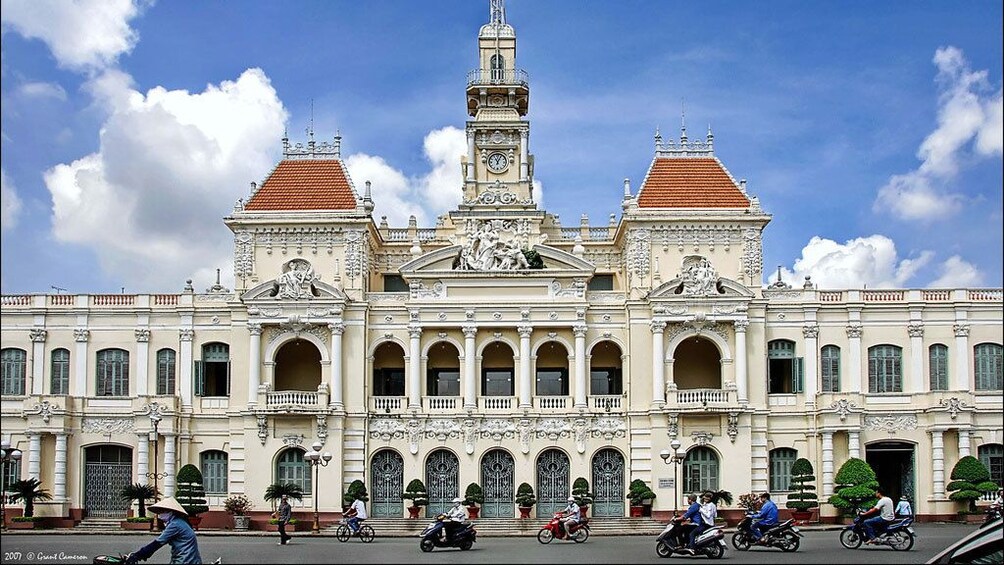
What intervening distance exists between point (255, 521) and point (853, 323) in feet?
89.3

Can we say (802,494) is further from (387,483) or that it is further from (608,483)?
(387,483)

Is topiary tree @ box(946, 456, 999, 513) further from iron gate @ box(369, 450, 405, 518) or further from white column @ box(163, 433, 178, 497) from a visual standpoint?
white column @ box(163, 433, 178, 497)

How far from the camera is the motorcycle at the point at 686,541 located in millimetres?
31781

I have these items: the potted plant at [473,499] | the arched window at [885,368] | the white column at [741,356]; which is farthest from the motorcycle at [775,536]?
the arched window at [885,368]

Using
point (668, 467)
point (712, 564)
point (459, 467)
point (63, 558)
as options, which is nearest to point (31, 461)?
point (459, 467)

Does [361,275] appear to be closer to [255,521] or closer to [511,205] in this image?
[511,205]

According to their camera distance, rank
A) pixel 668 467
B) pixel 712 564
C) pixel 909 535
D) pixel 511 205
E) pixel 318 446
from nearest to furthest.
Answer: pixel 712 564
pixel 909 535
pixel 318 446
pixel 668 467
pixel 511 205

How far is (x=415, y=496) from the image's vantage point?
53125 mm

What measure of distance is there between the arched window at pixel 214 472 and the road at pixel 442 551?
1089 centimetres

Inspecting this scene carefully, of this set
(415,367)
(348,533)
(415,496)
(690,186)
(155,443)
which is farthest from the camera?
(690,186)

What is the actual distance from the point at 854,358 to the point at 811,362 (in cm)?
194

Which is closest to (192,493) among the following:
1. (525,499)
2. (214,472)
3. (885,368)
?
(214,472)

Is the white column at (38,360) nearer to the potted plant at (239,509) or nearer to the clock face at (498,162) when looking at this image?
the potted plant at (239,509)

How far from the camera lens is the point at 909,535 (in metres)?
35.6
